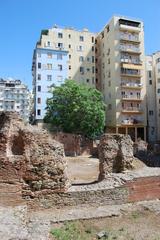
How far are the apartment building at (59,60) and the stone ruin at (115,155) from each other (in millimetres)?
38723

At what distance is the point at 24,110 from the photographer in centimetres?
10400

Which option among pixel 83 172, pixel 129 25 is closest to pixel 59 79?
pixel 129 25

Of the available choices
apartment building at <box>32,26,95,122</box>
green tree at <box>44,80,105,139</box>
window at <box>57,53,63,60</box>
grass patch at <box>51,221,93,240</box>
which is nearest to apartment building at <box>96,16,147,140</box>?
apartment building at <box>32,26,95,122</box>

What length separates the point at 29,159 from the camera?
447 inches

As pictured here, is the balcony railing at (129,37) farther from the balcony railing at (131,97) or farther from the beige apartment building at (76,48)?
the balcony railing at (131,97)

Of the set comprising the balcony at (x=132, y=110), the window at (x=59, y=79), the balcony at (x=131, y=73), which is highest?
the balcony at (x=131, y=73)

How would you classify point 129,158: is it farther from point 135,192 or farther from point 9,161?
point 9,161

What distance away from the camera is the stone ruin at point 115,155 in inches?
578

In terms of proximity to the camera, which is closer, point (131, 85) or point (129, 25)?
point (131, 85)

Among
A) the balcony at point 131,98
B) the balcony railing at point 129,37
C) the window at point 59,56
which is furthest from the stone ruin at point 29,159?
the balcony railing at point 129,37

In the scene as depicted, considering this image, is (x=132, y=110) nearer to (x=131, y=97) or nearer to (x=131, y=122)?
(x=131, y=122)

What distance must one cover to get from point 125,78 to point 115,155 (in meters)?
42.1

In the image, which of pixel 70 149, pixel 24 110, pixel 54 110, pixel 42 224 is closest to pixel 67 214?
pixel 42 224

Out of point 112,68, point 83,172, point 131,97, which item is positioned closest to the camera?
point 83,172
